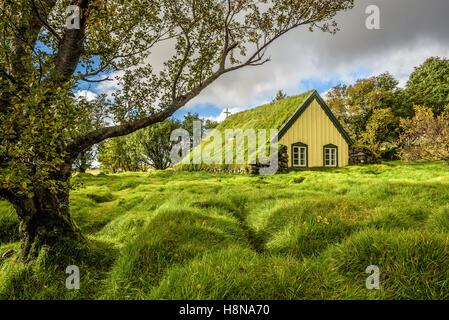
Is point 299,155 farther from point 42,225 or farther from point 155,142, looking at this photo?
point 155,142

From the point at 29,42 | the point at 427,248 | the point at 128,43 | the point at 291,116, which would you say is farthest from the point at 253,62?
the point at 291,116

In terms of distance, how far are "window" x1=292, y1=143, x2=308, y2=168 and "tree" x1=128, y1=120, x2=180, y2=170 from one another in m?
23.5

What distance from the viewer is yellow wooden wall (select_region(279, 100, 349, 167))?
18.7m

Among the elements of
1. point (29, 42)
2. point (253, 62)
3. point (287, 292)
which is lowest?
point (287, 292)

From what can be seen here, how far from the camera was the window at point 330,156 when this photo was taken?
19891 mm

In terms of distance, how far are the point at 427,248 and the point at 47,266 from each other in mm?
5713

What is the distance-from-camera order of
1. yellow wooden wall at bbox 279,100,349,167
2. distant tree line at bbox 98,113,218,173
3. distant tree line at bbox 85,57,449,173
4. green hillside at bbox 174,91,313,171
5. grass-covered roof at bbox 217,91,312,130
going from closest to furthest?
yellow wooden wall at bbox 279,100,349,167 < green hillside at bbox 174,91,313,171 < grass-covered roof at bbox 217,91,312,130 < distant tree line at bbox 85,57,449,173 < distant tree line at bbox 98,113,218,173

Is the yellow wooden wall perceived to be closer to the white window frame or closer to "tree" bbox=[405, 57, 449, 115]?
the white window frame

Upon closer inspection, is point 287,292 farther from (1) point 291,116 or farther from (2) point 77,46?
(1) point 291,116

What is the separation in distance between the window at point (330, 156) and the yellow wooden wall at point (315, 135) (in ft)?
1.40

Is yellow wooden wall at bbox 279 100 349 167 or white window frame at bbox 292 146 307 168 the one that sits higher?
yellow wooden wall at bbox 279 100 349 167

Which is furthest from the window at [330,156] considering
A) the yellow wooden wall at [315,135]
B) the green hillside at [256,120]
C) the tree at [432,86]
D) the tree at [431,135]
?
the tree at [432,86]

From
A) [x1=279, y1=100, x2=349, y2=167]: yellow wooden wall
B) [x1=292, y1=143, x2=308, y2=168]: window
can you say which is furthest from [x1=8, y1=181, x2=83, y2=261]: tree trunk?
[x1=292, y1=143, x2=308, y2=168]: window
